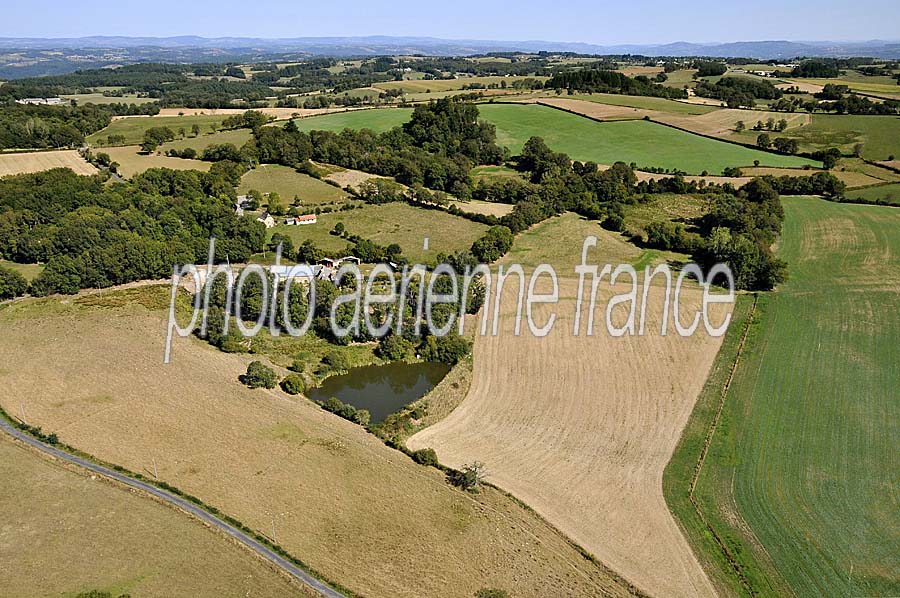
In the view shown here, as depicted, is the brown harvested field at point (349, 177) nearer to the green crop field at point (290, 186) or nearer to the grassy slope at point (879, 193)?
the green crop field at point (290, 186)

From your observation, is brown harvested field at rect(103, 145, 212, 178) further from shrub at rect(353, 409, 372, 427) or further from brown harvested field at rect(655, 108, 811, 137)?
brown harvested field at rect(655, 108, 811, 137)

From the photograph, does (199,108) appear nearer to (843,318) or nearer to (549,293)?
(549,293)

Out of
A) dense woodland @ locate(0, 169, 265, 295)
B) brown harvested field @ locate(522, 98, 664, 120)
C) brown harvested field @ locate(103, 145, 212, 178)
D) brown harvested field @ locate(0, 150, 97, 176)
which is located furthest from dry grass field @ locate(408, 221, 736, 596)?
brown harvested field @ locate(522, 98, 664, 120)

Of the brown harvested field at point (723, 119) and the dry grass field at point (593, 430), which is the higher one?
the brown harvested field at point (723, 119)

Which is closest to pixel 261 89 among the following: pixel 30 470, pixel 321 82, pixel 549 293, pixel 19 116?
pixel 321 82

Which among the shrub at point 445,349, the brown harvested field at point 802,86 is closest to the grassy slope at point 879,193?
the shrub at point 445,349
